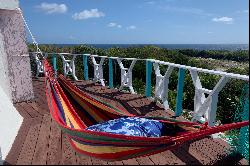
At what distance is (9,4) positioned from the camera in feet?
19.3

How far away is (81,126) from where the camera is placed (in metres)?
4.20

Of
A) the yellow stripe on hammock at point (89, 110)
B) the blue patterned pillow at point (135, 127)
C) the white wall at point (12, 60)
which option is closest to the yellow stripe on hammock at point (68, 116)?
the yellow stripe on hammock at point (89, 110)

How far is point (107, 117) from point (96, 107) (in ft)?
0.81

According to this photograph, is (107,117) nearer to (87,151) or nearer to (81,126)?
(81,126)

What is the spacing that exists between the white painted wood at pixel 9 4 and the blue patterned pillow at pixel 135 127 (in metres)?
3.57

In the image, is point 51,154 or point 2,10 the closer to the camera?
point 51,154

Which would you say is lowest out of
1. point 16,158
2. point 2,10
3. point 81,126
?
point 16,158

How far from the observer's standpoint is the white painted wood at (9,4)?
18.7ft

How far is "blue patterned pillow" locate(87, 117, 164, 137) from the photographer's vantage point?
11.5 feet

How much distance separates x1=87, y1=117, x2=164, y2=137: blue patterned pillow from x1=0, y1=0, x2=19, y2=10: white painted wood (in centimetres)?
357

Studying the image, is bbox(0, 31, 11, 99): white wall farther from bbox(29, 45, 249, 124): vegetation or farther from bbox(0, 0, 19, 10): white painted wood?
bbox(29, 45, 249, 124): vegetation

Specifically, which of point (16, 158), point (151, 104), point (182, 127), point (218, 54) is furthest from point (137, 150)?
point (218, 54)

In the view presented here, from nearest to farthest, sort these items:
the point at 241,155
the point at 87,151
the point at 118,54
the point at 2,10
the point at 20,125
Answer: the point at 87,151
the point at 241,155
the point at 20,125
the point at 2,10
the point at 118,54

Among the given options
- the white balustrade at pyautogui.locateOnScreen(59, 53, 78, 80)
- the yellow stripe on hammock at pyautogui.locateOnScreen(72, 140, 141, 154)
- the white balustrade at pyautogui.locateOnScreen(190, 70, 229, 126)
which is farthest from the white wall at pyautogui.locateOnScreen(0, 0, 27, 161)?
the white balustrade at pyautogui.locateOnScreen(59, 53, 78, 80)
